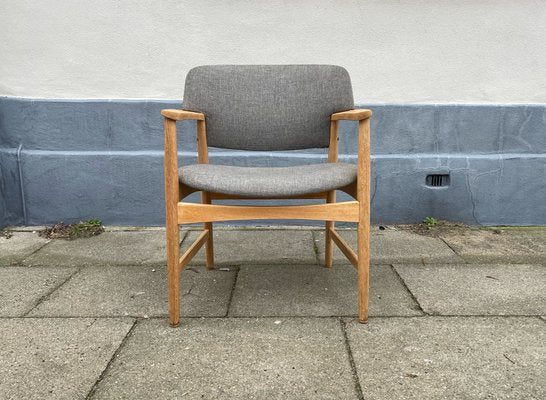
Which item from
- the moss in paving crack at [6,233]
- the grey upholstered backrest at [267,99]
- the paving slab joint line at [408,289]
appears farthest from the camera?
the moss in paving crack at [6,233]

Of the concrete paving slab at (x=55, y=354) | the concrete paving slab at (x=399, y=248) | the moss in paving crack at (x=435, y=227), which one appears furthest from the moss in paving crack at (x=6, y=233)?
the moss in paving crack at (x=435, y=227)

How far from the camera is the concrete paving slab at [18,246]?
2693 millimetres

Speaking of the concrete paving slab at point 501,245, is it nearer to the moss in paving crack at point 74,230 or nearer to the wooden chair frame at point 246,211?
the wooden chair frame at point 246,211

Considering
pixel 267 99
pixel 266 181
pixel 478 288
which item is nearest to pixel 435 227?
pixel 478 288

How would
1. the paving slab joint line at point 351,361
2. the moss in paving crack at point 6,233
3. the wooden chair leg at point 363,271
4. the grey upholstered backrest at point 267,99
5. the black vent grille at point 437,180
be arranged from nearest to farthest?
the paving slab joint line at point 351,361 → the wooden chair leg at point 363,271 → the grey upholstered backrest at point 267,99 → the moss in paving crack at point 6,233 → the black vent grille at point 437,180

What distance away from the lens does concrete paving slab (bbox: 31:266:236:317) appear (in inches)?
80.2

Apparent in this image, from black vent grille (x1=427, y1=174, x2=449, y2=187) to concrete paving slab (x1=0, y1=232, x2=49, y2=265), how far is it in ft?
8.59

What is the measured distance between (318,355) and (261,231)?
63.8 inches

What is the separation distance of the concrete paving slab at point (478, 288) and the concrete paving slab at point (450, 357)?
110mm

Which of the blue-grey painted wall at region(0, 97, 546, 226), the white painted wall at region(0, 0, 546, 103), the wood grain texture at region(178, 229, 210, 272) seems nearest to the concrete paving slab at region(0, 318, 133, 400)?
Answer: the wood grain texture at region(178, 229, 210, 272)

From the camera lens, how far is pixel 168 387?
1476mm

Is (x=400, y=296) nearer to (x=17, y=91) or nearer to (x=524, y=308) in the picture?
(x=524, y=308)

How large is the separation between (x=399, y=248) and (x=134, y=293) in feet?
5.19

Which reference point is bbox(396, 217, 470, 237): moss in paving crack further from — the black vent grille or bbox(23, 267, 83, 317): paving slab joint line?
bbox(23, 267, 83, 317): paving slab joint line
